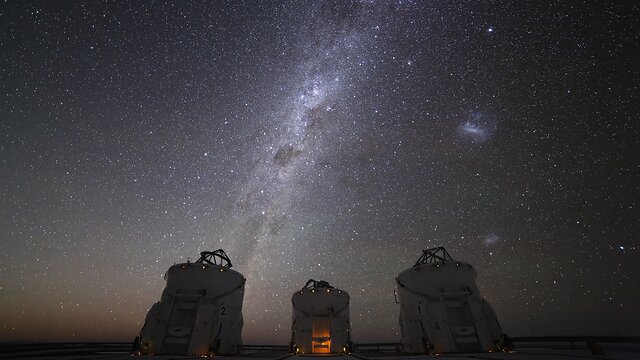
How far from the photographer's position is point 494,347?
2397 centimetres

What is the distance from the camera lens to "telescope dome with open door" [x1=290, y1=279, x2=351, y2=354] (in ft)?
101

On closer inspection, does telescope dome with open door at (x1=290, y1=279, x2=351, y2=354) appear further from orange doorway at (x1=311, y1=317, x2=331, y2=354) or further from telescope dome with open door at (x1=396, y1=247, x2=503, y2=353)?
telescope dome with open door at (x1=396, y1=247, x2=503, y2=353)

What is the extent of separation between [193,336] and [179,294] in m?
3.53

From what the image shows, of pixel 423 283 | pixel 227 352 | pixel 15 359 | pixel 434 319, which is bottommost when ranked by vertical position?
pixel 15 359

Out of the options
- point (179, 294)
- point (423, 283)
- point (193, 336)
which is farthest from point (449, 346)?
point (179, 294)

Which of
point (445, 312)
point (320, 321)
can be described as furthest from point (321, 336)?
point (445, 312)

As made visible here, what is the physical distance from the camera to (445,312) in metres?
→ 25.3

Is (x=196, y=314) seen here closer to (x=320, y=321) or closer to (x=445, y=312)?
(x=320, y=321)

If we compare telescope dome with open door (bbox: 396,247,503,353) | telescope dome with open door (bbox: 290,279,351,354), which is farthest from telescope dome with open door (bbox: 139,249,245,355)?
telescope dome with open door (bbox: 396,247,503,353)

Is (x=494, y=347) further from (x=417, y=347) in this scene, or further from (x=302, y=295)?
(x=302, y=295)

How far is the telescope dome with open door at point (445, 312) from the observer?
Answer: 24.1 metres

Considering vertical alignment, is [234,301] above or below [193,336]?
above

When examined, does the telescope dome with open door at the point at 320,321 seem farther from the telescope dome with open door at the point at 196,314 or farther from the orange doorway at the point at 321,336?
the telescope dome with open door at the point at 196,314

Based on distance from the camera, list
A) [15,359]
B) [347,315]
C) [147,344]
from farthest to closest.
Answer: [347,315] < [147,344] < [15,359]
